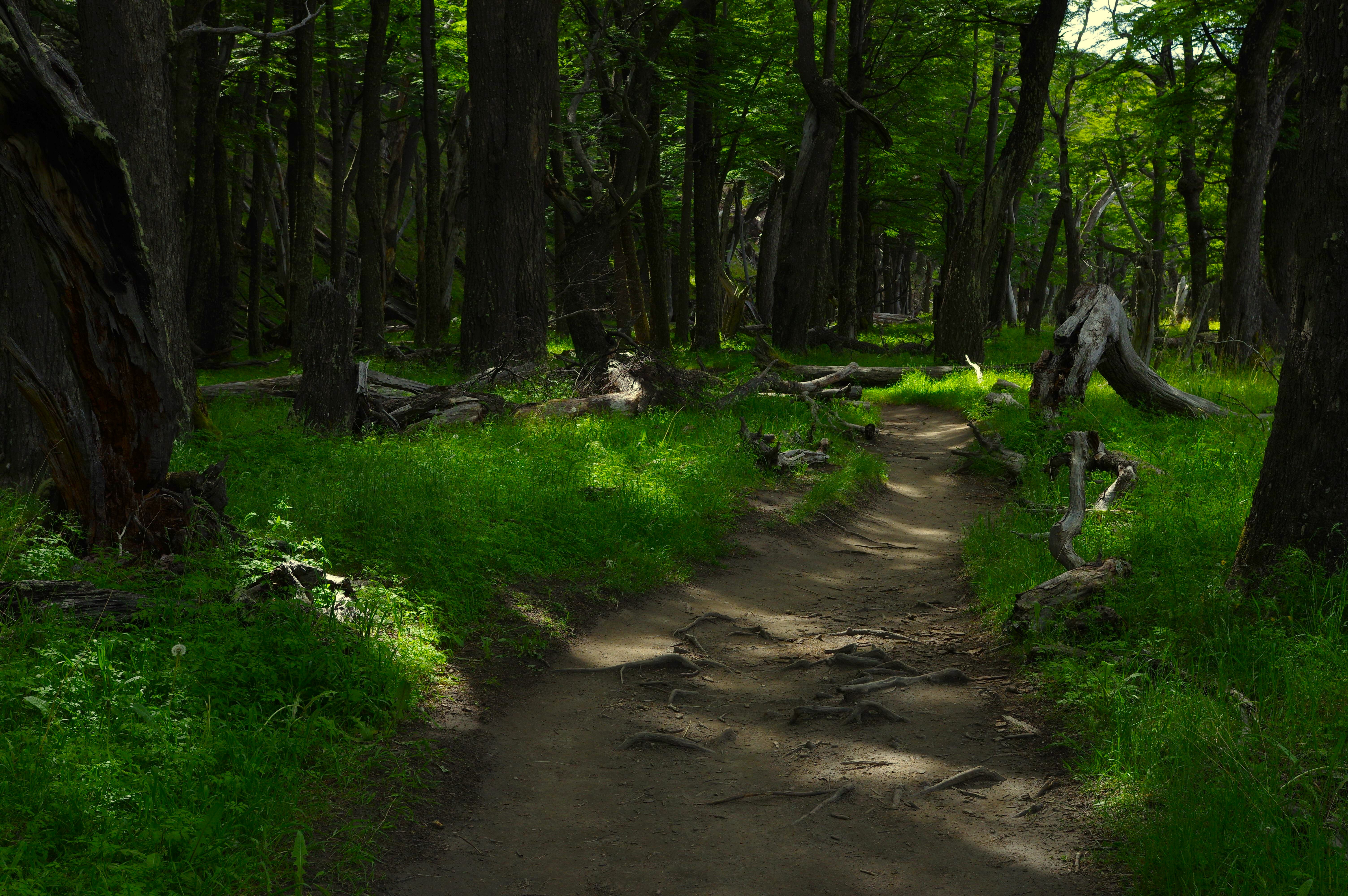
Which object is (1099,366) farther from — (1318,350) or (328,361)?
(328,361)

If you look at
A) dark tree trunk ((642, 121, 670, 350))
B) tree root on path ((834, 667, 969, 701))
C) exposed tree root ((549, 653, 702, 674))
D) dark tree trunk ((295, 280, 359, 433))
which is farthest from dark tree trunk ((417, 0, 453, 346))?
tree root on path ((834, 667, 969, 701))

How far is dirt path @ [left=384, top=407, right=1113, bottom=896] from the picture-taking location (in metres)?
3.47

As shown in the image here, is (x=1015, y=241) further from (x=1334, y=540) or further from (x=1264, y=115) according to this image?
(x=1334, y=540)

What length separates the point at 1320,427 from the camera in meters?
4.55

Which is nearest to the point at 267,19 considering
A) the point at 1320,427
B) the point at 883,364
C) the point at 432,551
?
the point at 883,364

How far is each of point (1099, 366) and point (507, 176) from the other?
25.4ft

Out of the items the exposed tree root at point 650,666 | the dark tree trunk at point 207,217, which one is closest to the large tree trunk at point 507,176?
the dark tree trunk at point 207,217

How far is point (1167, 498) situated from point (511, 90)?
947 cm

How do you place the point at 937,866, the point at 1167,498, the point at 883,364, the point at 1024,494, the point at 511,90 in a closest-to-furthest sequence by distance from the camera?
the point at 937,866 → the point at 1167,498 → the point at 1024,494 → the point at 511,90 → the point at 883,364

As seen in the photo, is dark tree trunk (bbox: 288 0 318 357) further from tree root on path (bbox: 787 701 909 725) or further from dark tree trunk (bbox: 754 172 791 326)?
tree root on path (bbox: 787 701 909 725)

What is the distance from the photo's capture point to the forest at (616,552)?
3.50m

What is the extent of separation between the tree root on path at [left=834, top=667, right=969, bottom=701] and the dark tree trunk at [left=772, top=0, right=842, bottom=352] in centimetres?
1477

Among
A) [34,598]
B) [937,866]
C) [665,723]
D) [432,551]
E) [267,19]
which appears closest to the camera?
[937,866]

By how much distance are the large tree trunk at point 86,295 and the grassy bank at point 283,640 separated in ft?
1.52
